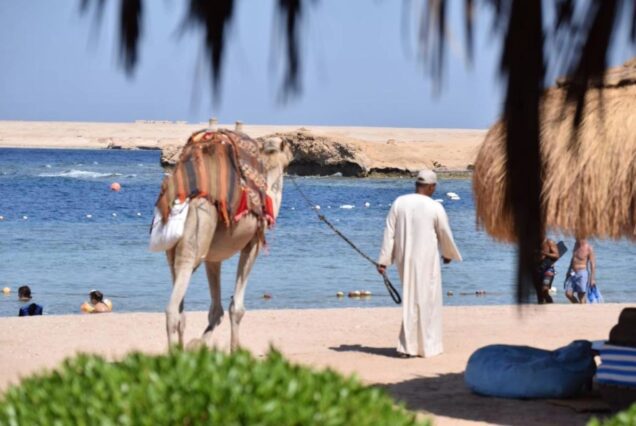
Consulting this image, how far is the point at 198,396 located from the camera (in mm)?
3652

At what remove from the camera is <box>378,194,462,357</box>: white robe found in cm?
1083

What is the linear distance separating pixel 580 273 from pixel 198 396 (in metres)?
13.6

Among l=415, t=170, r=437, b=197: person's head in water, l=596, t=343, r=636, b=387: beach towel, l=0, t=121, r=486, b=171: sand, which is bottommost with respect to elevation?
l=0, t=121, r=486, b=171: sand

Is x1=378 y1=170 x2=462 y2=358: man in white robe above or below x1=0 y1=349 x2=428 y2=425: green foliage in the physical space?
below

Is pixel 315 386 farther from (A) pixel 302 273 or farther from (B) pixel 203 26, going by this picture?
(A) pixel 302 273

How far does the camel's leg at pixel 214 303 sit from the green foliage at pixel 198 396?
5.88 meters

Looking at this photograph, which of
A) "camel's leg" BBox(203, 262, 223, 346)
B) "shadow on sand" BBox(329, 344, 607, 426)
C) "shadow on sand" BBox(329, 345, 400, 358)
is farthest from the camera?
"shadow on sand" BBox(329, 345, 400, 358)

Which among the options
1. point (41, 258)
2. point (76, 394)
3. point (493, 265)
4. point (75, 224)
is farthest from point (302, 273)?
point (76, 394)

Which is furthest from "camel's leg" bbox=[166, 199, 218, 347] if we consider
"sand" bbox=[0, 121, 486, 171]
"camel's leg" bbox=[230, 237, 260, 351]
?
"sand" bbox=[0, 121, 486, 171]

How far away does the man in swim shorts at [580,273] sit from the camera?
16188 millimetres

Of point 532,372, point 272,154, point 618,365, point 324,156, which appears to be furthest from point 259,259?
point 324,156

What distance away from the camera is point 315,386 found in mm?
3861

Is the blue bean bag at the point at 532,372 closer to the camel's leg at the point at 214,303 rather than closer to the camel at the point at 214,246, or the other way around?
the camel at the point at 214,246

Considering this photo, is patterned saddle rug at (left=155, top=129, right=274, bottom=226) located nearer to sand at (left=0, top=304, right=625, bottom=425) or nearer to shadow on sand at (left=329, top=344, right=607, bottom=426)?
sand at (left=0, top=304, right=625, bottom=425)
